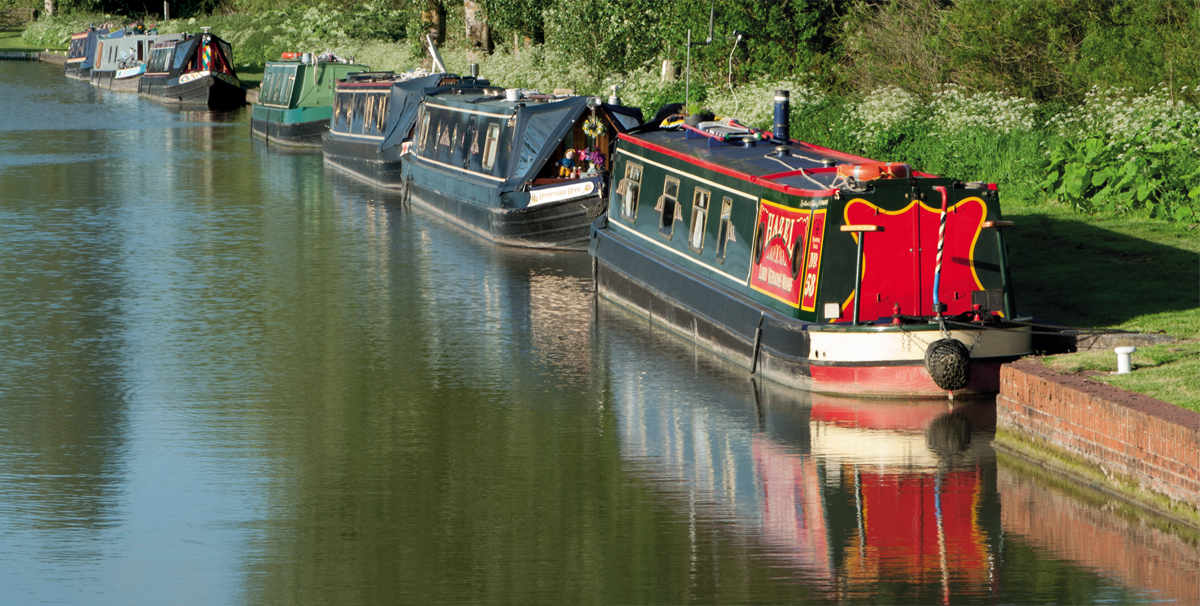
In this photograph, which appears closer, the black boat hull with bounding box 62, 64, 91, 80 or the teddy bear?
the teddy bear

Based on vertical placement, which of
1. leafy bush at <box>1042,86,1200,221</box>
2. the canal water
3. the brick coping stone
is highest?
leafy bush at <box>1042,86,1200,221</box>

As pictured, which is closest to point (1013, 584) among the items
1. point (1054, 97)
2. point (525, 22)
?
point (1054, 97)

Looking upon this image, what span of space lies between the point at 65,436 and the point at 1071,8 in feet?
59.1

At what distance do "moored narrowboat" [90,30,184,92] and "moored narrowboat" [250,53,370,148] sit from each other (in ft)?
75.0

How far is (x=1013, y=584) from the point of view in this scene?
1100 centimetres

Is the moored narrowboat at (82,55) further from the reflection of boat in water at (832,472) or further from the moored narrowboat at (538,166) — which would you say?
the reflection of boat in water at (832,472)

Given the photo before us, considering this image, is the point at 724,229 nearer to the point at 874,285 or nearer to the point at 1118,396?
the point at 874,285

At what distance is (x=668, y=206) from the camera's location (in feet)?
65.1

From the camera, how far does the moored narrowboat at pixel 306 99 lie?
43438 mm

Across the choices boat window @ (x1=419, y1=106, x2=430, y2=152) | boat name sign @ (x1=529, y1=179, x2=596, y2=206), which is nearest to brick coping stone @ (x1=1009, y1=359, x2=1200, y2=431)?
boat name sign @ (x1=529, y1=179, x2=596, y2=206)

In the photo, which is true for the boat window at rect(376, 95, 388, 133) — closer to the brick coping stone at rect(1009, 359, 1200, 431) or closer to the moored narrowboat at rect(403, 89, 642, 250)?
the moored narrowboat at rect(403, 89, 642, 250)

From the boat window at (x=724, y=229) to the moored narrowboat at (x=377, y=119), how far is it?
14669 mm

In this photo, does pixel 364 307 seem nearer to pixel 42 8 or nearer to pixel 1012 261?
pixel 1012 261

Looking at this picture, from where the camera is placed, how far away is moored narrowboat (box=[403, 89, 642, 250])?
994 inches
